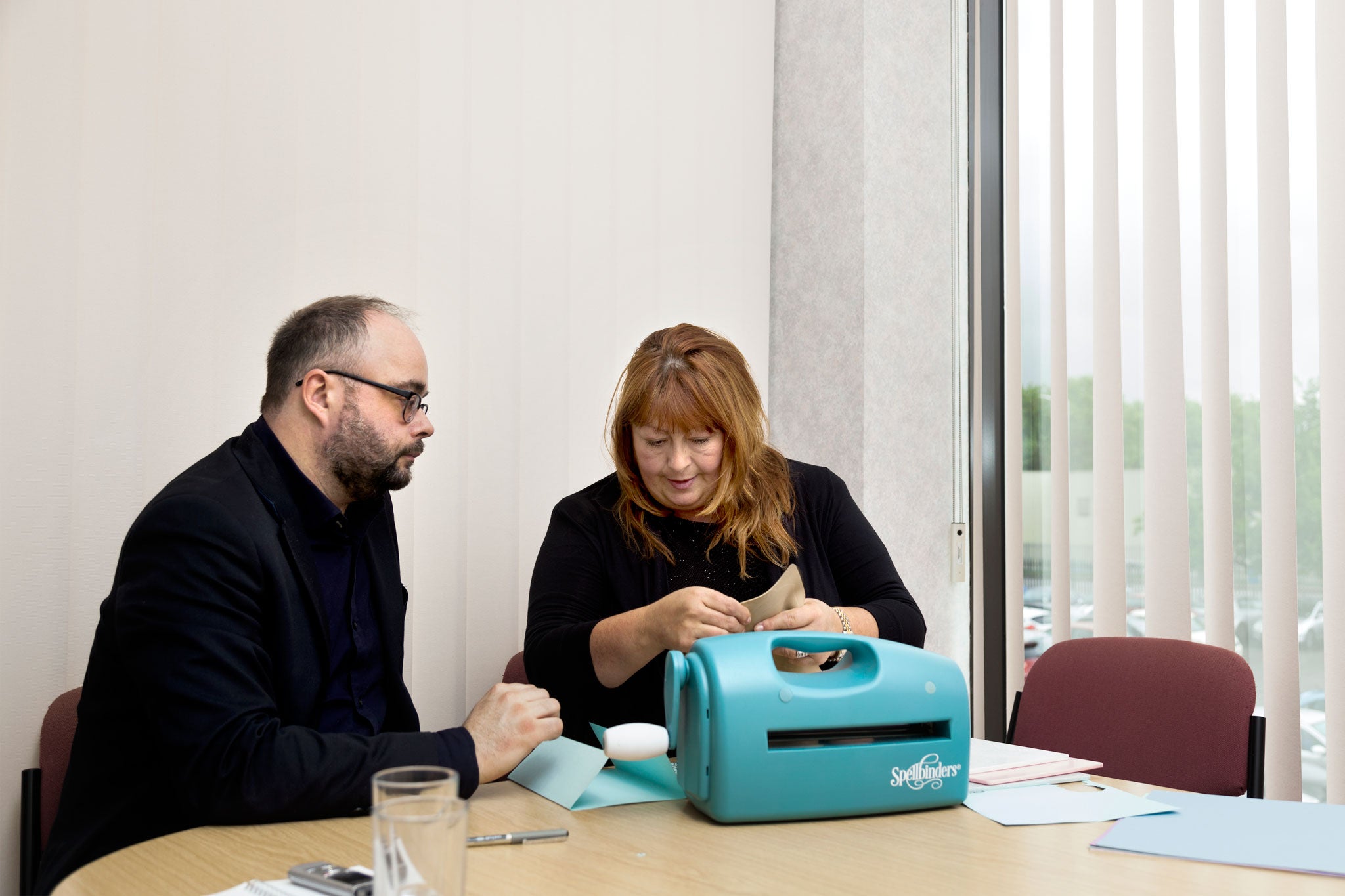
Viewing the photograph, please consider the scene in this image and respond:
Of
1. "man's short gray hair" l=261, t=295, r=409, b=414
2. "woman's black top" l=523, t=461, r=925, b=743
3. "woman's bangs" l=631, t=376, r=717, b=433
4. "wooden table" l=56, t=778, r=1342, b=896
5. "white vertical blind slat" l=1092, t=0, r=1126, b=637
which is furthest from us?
"white vertical blind slat" l=1092, t=0, r=1126, b=637

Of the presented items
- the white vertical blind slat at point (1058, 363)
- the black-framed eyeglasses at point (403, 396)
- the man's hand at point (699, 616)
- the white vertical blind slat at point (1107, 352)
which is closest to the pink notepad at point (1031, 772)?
the man's hand at point (699, 616)

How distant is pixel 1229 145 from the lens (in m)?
2.37

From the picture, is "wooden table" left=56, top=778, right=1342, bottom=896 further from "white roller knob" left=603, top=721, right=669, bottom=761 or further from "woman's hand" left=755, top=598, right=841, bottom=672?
"woman's hand" left=755, top=598, right=841, bottom=672

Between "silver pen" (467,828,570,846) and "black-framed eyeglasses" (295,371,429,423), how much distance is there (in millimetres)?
766

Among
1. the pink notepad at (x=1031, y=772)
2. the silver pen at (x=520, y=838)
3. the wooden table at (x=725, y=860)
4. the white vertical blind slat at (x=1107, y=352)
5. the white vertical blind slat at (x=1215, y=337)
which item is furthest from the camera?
the white vertical blind slat at (x=1107, y=352)

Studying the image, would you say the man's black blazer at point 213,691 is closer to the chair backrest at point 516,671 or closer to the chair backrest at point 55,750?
the chair backrest at point 55,750

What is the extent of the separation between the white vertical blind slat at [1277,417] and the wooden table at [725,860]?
1.33 metres

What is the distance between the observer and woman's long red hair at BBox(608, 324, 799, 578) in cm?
Result: 183

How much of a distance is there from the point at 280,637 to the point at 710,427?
823 mm

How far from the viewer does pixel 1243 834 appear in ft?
3.61

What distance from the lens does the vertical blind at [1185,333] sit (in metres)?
2.18

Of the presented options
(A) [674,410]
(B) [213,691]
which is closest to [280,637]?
(B) [213,691]

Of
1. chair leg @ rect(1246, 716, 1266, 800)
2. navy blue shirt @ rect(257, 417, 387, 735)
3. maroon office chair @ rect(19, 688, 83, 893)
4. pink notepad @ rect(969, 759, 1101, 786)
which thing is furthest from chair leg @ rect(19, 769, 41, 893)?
chair leg @ rect(1246, 716, 1266, 800)

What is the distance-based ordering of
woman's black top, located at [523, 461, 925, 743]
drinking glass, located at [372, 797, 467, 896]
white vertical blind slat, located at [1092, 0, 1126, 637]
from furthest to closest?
1. white vertical blind slat, located at [1092, 0, 1126, 637]
2. woman's black top, located at [523, 461, 925, 743]
3. drinking glass, located at [372, 797, 467, 896]
